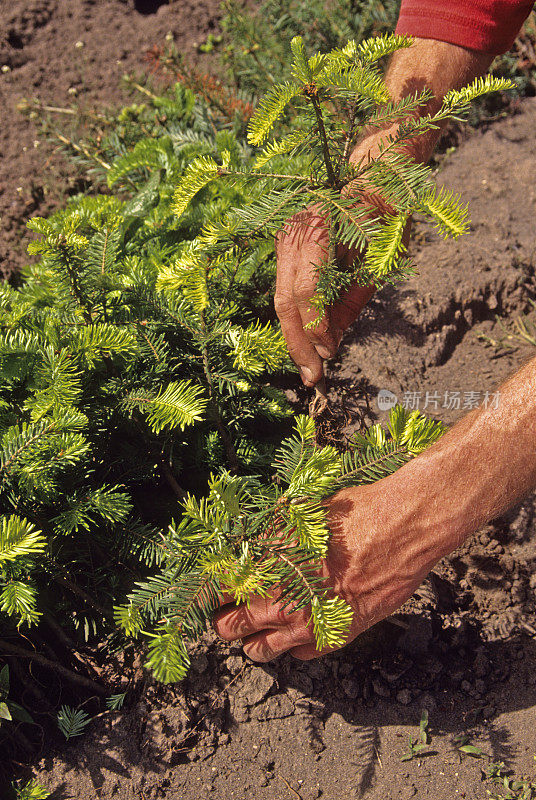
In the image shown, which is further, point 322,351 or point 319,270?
point 322,351

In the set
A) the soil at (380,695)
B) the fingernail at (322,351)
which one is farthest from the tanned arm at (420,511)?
the fingernail at (322,351)

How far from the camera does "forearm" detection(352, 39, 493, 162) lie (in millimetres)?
1688

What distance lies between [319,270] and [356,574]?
77 cm

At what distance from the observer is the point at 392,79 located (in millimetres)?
1746

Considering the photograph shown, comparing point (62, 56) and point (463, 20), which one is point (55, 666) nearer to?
point (463, 20)

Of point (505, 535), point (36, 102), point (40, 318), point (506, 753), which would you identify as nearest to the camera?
point (506, 753)

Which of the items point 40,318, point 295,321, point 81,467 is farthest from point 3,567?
point 295,321

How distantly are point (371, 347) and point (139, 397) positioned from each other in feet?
4.48

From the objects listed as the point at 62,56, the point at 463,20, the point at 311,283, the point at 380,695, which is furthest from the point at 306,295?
the point at 62,56

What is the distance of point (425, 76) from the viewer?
1744 millimetres

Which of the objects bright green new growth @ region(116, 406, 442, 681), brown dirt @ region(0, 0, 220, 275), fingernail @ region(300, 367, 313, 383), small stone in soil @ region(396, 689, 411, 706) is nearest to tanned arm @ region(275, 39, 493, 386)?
fingernail @ region(300, 367, 313, 383)

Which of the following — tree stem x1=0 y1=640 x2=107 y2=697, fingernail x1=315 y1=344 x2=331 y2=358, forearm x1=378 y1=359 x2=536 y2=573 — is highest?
fingernail x1=315 y1=344 x2=331 y2=358

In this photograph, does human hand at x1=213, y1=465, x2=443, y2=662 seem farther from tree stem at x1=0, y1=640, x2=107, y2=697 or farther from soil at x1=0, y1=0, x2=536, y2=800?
tree stem at x1=0, y1=640, x2=107, y2=697

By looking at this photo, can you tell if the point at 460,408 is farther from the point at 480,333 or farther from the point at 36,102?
the point at 36,102
